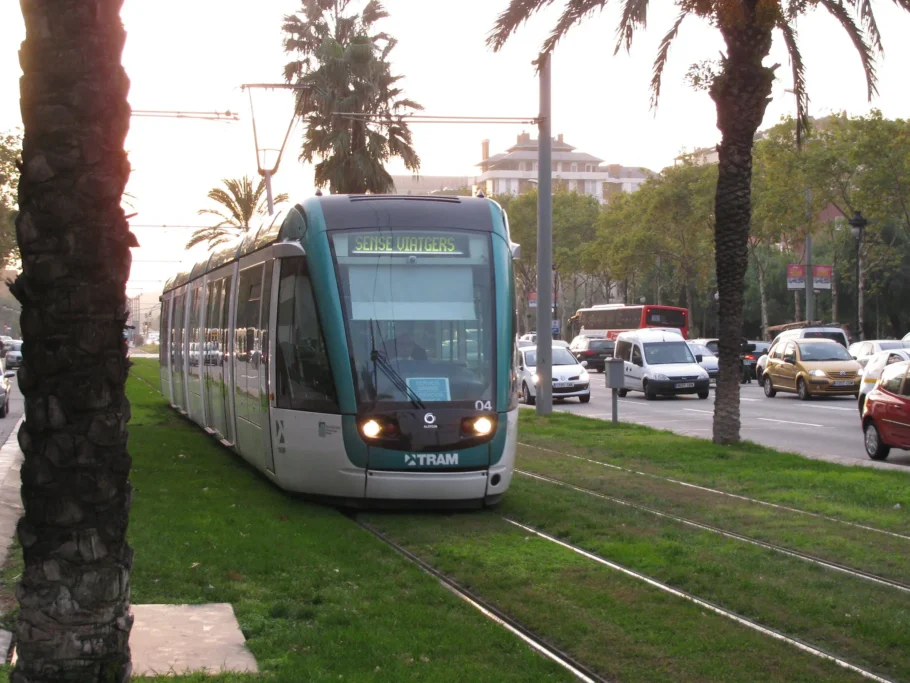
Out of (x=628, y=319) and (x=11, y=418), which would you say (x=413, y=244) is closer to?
(x=11, y=418)

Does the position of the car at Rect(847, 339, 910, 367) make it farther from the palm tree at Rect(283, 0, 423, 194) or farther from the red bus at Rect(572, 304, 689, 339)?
the red bus at Rect(572, 304, 689, 339)

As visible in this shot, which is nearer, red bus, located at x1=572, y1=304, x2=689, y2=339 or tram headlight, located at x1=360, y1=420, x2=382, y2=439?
tram headlight, located at x1=360, y1=420, x2=382, y2=439

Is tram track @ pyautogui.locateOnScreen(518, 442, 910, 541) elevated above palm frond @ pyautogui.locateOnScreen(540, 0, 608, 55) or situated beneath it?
situated beneath

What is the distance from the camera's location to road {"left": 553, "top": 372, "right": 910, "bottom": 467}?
21.5 meters

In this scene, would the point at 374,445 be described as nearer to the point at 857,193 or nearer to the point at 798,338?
the point at 798,338

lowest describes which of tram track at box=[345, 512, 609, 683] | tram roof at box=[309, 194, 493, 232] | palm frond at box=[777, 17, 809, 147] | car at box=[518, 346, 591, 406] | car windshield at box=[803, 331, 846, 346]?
tram track at box=[345, 512, 609, 683]

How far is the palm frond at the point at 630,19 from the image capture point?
19.5m

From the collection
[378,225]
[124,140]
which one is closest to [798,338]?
[378,225]

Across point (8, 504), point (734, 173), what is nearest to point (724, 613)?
point (8, 504)

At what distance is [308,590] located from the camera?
802 centimetres

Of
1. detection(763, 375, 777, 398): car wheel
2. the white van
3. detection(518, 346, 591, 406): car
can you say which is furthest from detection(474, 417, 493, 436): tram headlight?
detection(763, 375, 777, 398): car wheel

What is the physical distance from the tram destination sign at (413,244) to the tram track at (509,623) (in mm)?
3058

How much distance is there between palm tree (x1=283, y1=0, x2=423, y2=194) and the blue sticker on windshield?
79.5 feet

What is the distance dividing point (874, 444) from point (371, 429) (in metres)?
10.4
